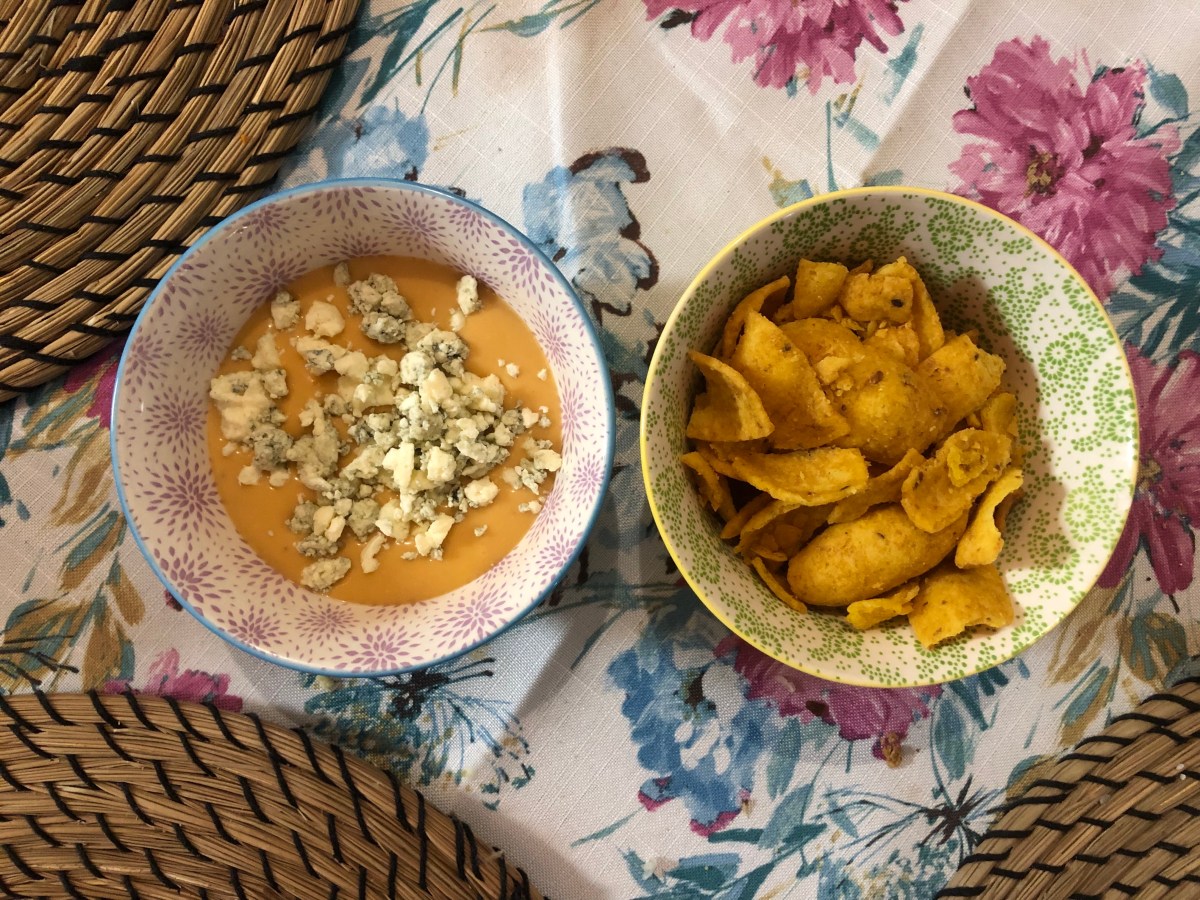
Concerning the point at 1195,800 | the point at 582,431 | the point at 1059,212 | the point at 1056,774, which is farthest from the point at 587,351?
the point at 1195,800

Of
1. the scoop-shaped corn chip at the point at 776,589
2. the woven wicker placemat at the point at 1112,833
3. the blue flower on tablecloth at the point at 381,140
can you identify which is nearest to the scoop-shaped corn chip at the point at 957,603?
the scoop-shaped corn chip at the point at 776,589

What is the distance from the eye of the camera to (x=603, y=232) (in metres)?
0.95

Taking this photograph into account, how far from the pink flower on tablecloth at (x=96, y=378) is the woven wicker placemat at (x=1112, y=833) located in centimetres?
117

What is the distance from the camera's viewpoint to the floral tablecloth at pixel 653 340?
0.95 metres

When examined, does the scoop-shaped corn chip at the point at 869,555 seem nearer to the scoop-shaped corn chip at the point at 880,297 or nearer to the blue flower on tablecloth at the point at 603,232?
the scoop-shaped corn chip at the point at 880,297

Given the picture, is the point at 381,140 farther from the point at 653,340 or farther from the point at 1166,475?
the point at 1166,475

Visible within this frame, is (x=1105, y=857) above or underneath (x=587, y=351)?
underneath

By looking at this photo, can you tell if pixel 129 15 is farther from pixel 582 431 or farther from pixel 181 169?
pixel 582 431

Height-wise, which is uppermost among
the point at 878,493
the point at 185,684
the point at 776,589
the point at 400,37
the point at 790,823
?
the point at 400,37

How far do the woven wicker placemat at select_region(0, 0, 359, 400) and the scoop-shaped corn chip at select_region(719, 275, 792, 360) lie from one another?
1.83 ft

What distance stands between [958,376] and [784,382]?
0.18 metres

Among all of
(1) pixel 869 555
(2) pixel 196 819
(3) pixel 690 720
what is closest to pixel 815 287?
(1) pixel 869 555

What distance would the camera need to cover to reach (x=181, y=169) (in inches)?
35.8

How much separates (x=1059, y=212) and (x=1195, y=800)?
0.71 meters
